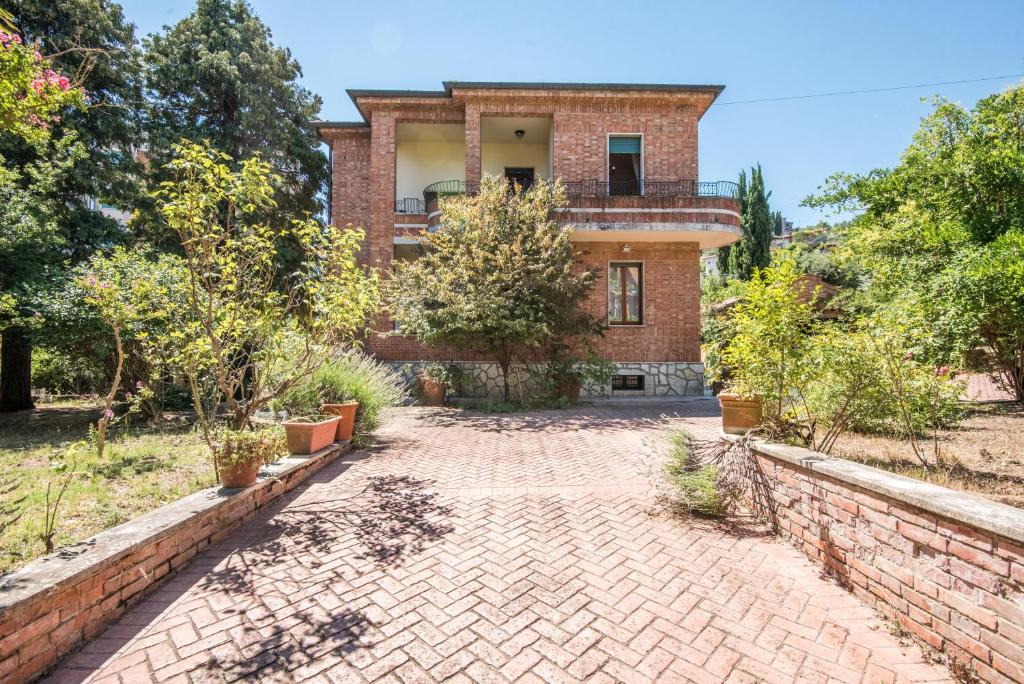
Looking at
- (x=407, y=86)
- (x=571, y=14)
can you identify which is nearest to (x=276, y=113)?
(x=407, y=86)

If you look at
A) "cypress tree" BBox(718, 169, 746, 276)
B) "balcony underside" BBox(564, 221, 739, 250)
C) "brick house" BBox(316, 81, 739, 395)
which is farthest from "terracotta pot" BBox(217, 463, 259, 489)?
"cypress tree" BBox(718, 169, 746, 276)

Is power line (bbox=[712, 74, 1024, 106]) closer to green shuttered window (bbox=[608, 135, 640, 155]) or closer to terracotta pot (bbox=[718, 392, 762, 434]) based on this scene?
green shuttered window (bbox=[608, 135, 640, 155])

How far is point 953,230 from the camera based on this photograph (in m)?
8.68

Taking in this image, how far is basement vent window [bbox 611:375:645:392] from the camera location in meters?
13.3

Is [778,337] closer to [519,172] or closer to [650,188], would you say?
[650,188]

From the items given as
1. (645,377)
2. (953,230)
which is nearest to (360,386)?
(645,377)

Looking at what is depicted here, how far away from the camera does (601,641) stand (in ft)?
7.97

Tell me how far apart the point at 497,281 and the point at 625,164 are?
670cm

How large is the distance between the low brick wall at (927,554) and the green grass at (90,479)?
5.21 metres

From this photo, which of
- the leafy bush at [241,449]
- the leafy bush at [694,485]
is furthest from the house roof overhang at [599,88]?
the leafy bush at [241,449]

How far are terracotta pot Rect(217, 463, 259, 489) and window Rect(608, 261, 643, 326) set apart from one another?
11.0 meters

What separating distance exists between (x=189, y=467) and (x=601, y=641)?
17.4 feet

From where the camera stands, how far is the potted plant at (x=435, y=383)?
1159 centimetres

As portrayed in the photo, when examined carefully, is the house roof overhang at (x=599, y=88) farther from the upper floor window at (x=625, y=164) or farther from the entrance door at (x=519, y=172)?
the entrance door at (x=519, y=172)
